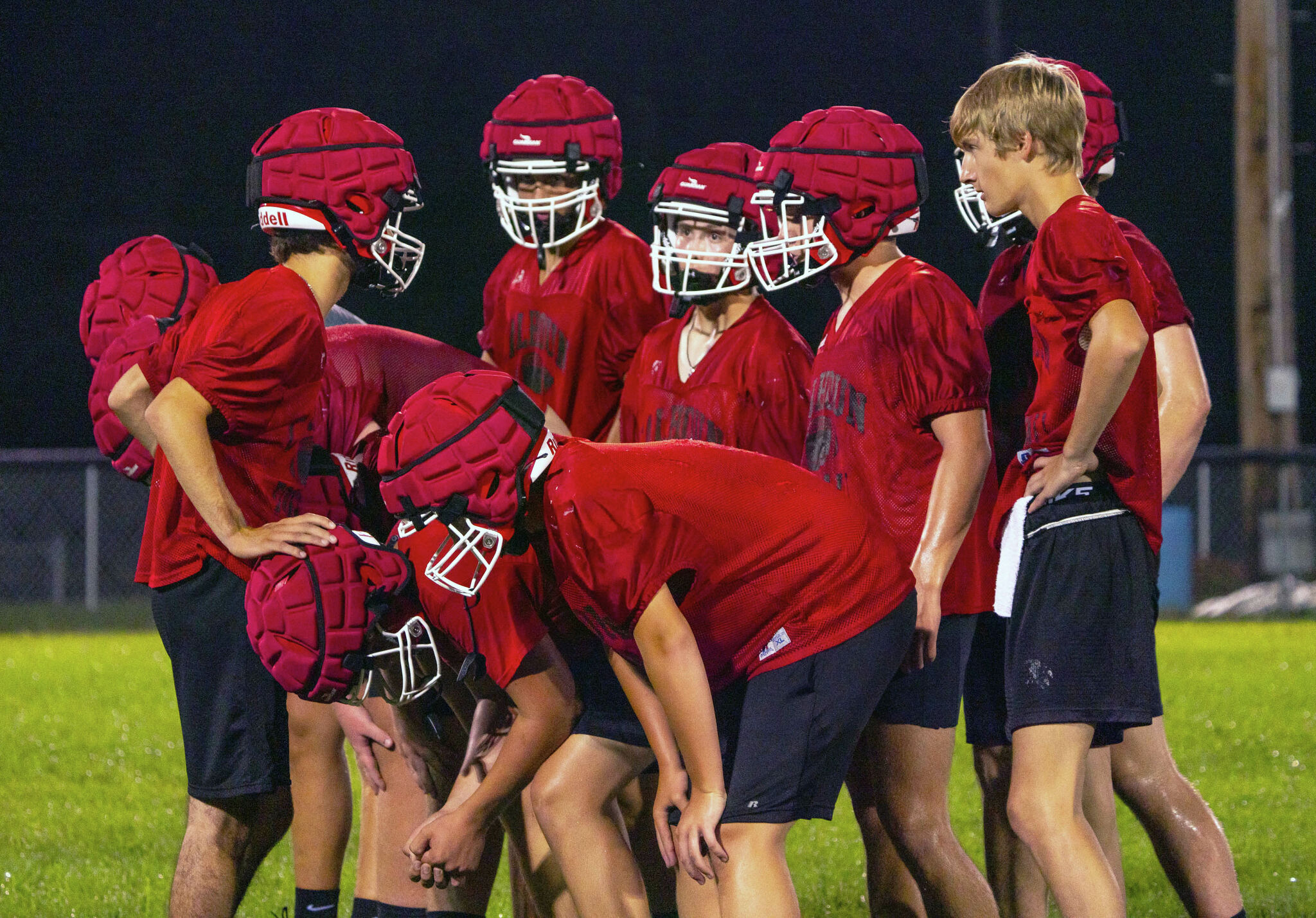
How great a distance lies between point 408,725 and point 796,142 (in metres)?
1.79

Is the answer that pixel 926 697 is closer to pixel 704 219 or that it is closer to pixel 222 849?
pixel 704 219

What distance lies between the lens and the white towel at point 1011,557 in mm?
3445

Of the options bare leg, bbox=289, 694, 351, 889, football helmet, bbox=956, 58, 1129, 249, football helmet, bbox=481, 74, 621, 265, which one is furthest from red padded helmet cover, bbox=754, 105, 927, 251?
bare leg, bbox=289, 694, 351, 889

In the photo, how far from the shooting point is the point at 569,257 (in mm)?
5016

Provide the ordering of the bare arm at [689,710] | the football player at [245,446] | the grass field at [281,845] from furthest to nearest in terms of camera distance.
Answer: the grass field at [281,845], the football player at [245,446], the bare arm at [689,710]

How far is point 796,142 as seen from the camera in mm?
4086

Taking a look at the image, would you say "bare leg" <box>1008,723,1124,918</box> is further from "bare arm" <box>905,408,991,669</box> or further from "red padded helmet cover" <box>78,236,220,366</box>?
"red padded helmet cover" <box>78,236,220,366</box>

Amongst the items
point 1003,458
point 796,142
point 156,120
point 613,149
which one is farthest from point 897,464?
point 156,120

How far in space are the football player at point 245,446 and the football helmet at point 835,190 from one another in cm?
95

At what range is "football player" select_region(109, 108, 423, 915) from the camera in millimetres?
3656

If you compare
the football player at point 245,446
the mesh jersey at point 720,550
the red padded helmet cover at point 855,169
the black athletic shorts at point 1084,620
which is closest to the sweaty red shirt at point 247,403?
the football player at point 245,446

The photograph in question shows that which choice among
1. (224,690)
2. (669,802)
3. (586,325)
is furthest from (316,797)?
(586,325)

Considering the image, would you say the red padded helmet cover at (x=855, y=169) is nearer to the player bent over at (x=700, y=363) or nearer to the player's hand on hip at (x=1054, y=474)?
the player bent over at (x=700, y=363)

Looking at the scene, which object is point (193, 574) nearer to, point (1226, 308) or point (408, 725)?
point (408, 725)
